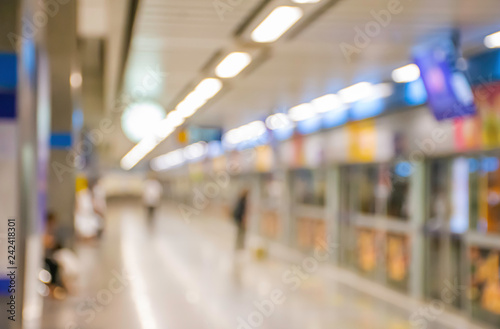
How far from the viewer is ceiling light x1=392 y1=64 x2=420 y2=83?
9312 mm

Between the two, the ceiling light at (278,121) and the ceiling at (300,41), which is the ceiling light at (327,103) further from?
the ceiling light at (278,121)

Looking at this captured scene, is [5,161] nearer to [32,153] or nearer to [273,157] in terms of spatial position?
[32,153]

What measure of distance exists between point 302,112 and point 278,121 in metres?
1.33

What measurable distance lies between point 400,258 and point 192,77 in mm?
4528

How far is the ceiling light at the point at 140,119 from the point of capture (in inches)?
442

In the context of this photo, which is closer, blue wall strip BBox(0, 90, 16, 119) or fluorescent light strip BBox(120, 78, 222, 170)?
blue wall strip BBox(0, 90, 16, 119)

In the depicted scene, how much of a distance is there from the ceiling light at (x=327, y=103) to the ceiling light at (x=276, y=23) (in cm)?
569

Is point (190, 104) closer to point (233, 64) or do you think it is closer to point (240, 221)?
point (233, 64)

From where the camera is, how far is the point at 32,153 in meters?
6.33

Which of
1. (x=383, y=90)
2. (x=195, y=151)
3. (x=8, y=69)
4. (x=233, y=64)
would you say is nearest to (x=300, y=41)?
(x=233, y=64)

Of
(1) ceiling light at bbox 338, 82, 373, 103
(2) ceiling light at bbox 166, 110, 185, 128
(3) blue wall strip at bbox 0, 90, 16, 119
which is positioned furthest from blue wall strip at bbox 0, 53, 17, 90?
(2) ceiling light at bbox 166, 110, 185, 128

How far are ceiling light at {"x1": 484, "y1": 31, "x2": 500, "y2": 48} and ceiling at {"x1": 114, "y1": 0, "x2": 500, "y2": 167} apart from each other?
0.36 ft

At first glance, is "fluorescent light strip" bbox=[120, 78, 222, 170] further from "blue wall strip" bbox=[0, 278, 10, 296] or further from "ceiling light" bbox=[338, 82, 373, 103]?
"blue wall strip" bbox=[0, 278, 10, 296]

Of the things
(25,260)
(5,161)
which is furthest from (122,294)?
(25,260)
